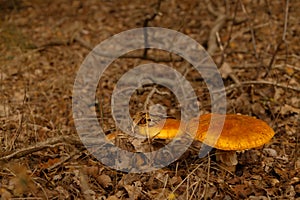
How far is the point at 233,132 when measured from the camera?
3.37 metres

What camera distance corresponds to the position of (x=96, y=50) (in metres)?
6.29

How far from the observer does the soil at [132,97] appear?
357 cm

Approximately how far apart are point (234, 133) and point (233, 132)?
1 cm

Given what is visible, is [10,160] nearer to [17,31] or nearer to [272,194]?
[272,194]

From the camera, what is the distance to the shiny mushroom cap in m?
3.31

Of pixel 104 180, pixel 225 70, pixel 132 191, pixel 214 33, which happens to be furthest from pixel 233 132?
pixel 214 33

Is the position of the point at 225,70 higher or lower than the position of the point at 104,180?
higher

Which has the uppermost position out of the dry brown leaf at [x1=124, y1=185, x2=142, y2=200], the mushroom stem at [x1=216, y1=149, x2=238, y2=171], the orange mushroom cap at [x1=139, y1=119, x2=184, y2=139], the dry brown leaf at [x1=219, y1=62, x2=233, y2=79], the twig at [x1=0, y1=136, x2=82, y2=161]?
the dry brown leaf at [x1=219, y1=62, x2=233, y2=79]

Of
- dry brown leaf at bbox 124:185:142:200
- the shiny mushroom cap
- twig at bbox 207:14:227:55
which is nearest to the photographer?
the shiny mushroom cap

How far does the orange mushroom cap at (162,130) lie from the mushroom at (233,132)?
121 millimetres

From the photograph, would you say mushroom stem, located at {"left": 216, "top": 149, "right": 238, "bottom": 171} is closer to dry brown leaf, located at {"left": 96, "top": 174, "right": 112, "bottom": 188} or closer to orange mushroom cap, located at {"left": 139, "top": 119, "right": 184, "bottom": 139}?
orange mushroom cap, located at {"left": 139, "top": 119, "right": 184, "bottom": 139}

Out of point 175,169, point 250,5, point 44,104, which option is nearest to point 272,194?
point 175,169

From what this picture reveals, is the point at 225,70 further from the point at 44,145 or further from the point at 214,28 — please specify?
the point at 44,145

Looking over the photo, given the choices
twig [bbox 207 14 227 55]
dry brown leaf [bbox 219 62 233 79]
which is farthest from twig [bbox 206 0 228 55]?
dry brown leaf [bbox 219 62 233 79]
